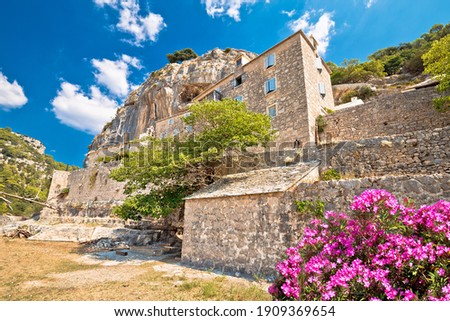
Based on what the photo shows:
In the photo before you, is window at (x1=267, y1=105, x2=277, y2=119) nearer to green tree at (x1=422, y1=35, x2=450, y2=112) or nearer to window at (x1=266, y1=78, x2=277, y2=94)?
window at (x1=266, y1=78, x2=277, y2=94)

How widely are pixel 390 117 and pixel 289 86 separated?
25.6 feet

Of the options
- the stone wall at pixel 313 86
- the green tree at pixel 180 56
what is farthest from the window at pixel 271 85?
the green tree at pixel 180 56

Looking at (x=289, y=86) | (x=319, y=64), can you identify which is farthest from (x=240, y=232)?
(x=319, y=64)

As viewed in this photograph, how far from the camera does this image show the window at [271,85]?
2007cm

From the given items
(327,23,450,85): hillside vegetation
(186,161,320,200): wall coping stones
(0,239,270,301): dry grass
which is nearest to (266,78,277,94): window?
(186,161,320,200): wall coping stones

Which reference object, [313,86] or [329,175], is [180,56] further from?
[329,175]

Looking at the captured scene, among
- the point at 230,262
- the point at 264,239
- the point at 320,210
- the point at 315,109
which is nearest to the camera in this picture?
the point at 320,210

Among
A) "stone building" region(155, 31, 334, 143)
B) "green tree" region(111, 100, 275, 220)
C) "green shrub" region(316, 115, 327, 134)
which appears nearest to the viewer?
"green tree" region(111, 100, 275, 220)

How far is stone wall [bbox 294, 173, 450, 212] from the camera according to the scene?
552 cm

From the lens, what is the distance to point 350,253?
10.6 feet

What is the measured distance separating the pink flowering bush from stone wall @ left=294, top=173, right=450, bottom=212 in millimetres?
2136
